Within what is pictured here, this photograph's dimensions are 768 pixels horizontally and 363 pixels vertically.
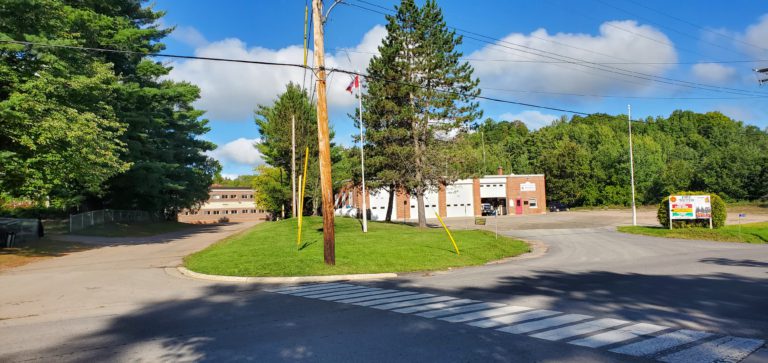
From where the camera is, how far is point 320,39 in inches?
600

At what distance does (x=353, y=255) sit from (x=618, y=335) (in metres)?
11.7

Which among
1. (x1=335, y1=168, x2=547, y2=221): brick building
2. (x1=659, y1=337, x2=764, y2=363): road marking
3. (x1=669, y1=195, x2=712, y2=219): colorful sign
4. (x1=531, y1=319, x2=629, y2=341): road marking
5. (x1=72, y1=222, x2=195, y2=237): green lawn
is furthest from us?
(x1=335, y1=168, x2=547, y2=221): brick building

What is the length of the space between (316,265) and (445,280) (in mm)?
4454

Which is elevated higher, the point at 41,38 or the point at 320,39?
the point at 41,38

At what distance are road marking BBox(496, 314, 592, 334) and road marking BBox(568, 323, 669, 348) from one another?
76 centimetres

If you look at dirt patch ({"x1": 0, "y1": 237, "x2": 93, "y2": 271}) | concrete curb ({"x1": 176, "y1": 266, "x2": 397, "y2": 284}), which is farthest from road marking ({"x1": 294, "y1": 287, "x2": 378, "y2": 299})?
dirt patch ({"x1": 0, "y1": 237, "x2": 93, "y2": 271})

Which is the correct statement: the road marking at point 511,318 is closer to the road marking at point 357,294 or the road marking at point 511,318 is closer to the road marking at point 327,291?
the road marking at point 357,294

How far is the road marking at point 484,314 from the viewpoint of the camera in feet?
26.2

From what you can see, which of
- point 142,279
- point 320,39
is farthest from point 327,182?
point 142,279

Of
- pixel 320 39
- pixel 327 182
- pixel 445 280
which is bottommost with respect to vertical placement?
pixel 445 280

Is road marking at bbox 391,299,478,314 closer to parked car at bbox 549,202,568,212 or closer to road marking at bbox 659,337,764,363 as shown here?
road marking at bbox 659,337,764,363

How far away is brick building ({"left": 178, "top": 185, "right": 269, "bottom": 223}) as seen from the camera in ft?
297

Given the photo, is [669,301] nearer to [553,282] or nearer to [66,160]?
[553,282]

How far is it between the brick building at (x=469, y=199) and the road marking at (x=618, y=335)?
4911 cm
